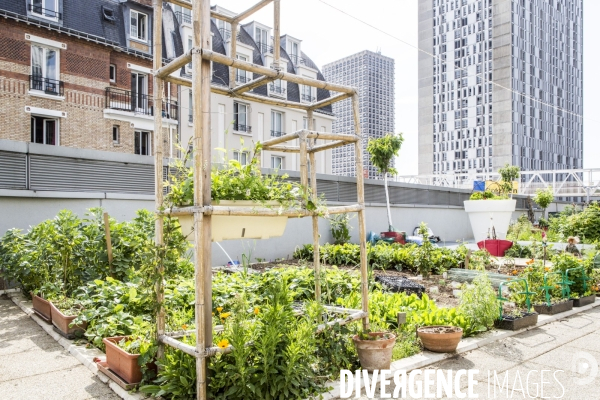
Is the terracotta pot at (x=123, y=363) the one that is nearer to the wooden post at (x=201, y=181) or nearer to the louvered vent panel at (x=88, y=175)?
the wooden post at (x=201, y=181)

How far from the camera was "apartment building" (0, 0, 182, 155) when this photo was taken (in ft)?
62.6

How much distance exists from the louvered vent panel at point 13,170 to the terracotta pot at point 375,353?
719cm

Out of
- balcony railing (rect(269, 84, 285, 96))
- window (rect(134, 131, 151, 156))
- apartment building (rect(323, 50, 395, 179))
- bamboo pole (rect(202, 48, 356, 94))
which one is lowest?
bamboo pole (rect(202, 48, 356, 94))

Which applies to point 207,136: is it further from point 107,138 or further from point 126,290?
point 107,138

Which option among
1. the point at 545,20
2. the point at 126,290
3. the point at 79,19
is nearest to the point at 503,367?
the point at 126,290

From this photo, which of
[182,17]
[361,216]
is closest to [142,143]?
[182,17]

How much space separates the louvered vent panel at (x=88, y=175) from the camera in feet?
30.0

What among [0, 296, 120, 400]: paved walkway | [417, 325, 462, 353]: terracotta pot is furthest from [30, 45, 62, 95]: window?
[417, 325, 462, 353]: terracotta pot

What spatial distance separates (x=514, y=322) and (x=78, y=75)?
20.0 m

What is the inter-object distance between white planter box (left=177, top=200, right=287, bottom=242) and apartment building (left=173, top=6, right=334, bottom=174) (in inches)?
854

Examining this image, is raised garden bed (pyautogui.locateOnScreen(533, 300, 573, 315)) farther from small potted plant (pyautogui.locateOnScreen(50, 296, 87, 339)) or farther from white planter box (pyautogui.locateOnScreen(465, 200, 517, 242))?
white planter box (pyautogui.locateOnScreen(465, 200, 517, 242))

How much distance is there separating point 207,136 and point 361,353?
2.34 meters

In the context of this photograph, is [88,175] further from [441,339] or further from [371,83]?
[371,83]

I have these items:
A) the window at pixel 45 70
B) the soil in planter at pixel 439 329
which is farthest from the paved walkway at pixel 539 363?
the window at pixel 45 70
